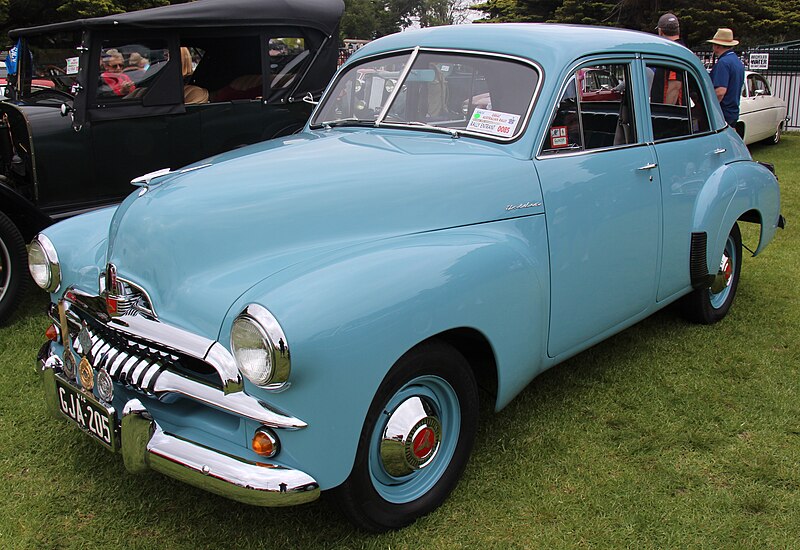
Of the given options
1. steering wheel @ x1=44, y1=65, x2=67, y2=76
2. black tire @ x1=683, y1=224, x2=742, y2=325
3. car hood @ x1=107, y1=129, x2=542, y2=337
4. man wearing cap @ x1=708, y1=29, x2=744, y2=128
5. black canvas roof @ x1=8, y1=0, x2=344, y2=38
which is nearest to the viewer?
car hood @ x1=107, y1=129, x2=542, y2=337

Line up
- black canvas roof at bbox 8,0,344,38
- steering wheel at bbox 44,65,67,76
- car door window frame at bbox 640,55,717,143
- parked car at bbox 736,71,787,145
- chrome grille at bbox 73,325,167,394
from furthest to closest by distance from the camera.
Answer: parked car at bbox 736,71,787,145
steering wheel at bbox 44,65,67,76
black canvas roof at bbox 8,0,344,38
car door window frame at bbox 640,55,717,143
chrome grille at bbox 73,325,167,394

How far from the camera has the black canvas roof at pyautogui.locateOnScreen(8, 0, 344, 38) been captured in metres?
5.25

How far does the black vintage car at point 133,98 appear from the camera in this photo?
5145 millimetres

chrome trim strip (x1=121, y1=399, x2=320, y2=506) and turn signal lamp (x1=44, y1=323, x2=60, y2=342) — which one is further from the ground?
turn signal lamp (x1=44, y1=323, x2=60, y2=342)

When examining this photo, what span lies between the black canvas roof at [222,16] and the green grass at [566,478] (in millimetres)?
2543

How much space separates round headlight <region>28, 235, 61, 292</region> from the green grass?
73 cm

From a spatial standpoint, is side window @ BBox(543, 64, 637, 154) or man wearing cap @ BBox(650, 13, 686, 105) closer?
side window @ BBox(543, 64, 637, 154)

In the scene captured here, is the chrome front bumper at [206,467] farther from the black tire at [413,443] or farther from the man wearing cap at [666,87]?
the man wearing cap at [666,87]

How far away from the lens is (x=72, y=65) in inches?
212

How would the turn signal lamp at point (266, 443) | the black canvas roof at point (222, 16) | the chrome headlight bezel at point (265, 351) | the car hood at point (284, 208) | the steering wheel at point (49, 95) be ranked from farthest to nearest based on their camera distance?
1. the steering wheel at point (49, 95)
2. the black canvas roof at point (222, 16)
3. the car hood at point (284, 208)
4. the turn signal lamp at point (266, 443)
5. the chrome headlight bezel at point (265, 351)

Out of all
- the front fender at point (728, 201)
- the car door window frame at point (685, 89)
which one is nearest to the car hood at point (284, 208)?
the car door window frame at point (685, 89)

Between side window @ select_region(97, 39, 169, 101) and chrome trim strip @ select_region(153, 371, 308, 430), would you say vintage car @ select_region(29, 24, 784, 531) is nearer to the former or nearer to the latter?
chrome trim strip @ select_region(153, 371, 308, 430)

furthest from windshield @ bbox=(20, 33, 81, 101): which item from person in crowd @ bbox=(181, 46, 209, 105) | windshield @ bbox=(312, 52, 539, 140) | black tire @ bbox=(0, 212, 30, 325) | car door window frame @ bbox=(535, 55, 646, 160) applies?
car door window frame @ bbox=(535, 55, 646, 160)

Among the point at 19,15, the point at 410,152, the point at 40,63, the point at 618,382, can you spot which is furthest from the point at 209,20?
the point at 19,15
